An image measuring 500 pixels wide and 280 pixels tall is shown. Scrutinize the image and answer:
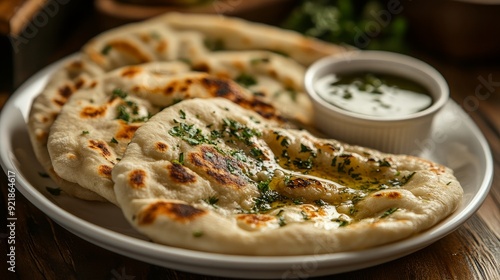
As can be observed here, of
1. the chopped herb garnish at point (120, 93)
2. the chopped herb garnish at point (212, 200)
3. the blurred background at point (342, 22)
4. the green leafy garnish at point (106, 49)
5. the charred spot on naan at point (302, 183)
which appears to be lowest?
the blurred background at point (342, 22)

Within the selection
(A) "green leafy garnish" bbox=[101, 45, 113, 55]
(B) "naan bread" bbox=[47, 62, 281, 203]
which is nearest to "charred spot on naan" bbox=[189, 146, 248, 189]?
(B) "naan bread" bbox=[47, 62, 281, 203]

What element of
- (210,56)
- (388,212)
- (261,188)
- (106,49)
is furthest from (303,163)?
(106,49)

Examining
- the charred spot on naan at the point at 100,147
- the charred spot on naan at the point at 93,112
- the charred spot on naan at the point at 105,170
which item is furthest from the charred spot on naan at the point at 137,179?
the charred spot on naan at the point at 93,112

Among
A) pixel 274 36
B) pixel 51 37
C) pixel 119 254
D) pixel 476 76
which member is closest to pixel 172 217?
pixel 119 254

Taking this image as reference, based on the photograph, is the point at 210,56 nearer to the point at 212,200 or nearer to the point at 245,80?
the point at 245,80

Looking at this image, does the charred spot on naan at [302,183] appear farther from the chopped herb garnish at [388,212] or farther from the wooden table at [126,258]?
the wooden table at [126,258]

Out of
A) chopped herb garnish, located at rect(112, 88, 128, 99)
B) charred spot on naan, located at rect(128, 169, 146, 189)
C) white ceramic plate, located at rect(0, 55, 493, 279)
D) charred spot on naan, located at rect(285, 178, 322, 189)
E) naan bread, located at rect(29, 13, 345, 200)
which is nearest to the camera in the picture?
white ceramic plate, located at rect(0, 55, 493, 279)

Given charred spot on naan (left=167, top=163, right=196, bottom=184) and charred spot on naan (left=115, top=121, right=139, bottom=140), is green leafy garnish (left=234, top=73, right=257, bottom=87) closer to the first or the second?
charred spot on naan (left=115, top=121, right=139, bottom=140)
